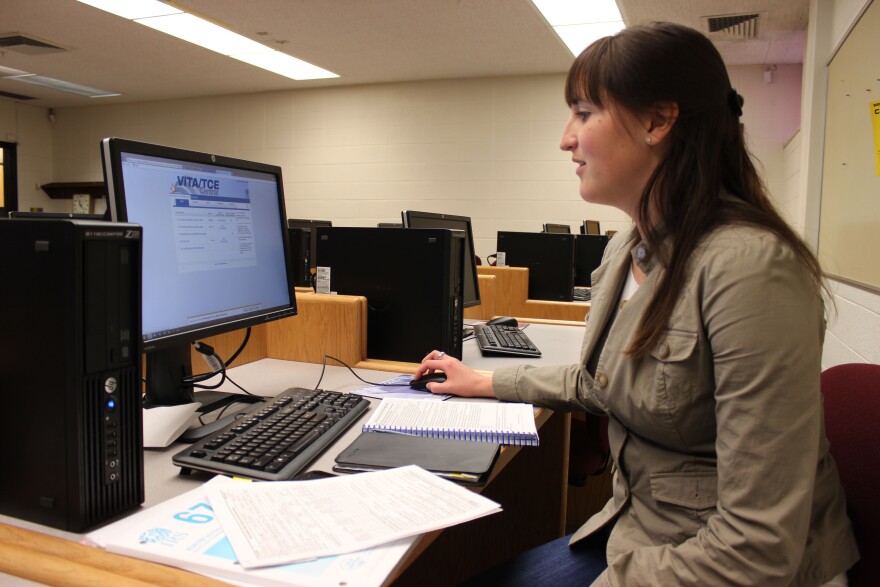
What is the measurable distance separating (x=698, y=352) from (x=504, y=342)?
1165mm

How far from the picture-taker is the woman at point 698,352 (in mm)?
735

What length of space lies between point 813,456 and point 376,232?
1.21 m

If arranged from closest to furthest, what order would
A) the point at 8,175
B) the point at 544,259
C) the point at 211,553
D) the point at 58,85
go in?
the point at 211,553 → the point at 544,259 → the point at 58,85 → the point at 8,175

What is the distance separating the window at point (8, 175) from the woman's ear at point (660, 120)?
929 centimetres

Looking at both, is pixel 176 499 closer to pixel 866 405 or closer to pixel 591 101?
pixel 591 101

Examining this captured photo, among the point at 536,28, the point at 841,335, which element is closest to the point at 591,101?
the point at 841,335

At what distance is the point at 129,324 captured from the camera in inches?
28.5

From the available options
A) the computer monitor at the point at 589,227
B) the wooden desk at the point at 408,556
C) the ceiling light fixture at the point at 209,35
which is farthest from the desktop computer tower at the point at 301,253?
the computer monitor at the point at 589,227

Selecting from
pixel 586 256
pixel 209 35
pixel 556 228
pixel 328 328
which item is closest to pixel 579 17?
pixel 556 228

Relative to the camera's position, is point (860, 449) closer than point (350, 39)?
Yes

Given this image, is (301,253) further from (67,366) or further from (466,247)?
(67,366)

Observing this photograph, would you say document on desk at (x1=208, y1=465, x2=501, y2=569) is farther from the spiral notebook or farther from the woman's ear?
the woman's ear

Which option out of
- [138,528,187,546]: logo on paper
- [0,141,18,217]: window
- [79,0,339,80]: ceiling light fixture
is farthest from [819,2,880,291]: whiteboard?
[0,141,18,217]: window

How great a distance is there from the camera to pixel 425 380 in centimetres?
143
